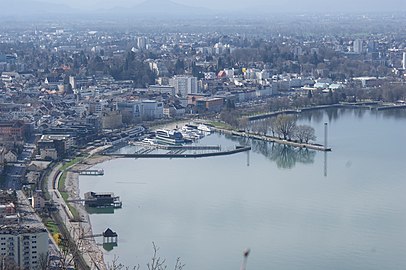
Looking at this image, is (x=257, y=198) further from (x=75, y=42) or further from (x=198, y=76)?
(x=75, y=42)

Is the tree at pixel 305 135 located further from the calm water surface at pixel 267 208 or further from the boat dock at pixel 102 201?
the boat dock at pixel 102 201

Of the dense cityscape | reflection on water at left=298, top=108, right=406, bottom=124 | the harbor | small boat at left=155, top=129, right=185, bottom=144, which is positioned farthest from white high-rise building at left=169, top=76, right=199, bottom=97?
small boat at left=155, top=129, right=185, bottom=144

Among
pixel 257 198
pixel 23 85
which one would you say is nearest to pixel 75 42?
pixel 23 85

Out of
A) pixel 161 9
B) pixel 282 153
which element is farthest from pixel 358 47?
pixel 161 9

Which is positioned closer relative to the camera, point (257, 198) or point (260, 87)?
point (257, 198)

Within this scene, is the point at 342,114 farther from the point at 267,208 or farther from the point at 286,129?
the point at 267,208

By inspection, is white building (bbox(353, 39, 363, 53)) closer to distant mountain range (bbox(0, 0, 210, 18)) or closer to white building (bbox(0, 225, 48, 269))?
white building (bbox(0, 225, 48, 269))
